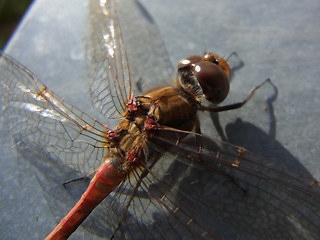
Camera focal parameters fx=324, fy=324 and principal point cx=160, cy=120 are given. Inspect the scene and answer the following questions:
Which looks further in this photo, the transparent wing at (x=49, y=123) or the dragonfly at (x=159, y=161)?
the transparent wing at (x=49, y=123)

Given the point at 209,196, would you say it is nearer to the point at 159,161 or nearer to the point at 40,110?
the point at 159,161

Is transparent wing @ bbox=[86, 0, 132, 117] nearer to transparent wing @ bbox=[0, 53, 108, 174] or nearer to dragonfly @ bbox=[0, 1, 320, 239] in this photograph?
dragonfly @ bbox=[0, 1, 320, 239]

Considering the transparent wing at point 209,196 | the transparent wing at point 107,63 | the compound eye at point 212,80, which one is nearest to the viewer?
the transparent wing at point 209,196

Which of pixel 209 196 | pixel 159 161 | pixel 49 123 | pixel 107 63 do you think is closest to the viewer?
pixel 209 196

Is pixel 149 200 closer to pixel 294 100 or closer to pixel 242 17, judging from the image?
pixel 294 100

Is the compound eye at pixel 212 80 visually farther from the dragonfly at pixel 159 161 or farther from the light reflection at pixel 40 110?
the light reflection at pixel 40 110

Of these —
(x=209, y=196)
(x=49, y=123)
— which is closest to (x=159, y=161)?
(x=209, y=196)

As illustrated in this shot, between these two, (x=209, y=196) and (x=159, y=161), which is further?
(x=159, y=161)

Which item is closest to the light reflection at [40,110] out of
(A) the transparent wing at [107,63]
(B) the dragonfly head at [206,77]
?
(A) the transparent wing at [107,63]

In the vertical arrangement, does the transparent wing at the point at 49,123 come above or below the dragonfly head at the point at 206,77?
above
